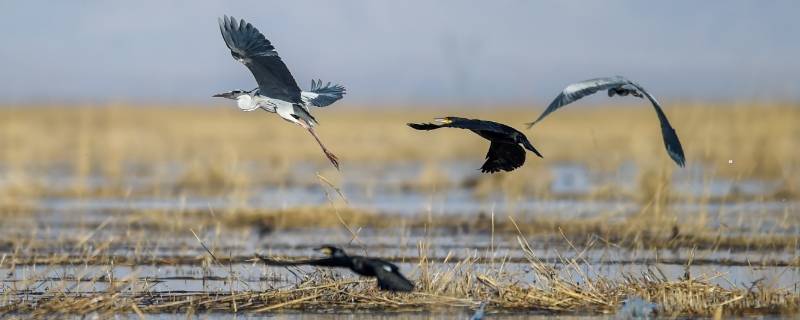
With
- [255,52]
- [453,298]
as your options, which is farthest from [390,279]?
[255,52]

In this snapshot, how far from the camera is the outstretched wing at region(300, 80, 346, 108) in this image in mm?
9805

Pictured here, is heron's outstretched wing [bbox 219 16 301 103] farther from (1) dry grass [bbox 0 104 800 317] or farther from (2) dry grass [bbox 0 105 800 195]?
(2) dry grass [bbox 0 105 800 195]

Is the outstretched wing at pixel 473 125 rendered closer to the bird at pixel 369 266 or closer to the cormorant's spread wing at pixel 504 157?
the cormorant's spread wing at pixel 504 157

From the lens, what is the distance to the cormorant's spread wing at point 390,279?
23.5 ft

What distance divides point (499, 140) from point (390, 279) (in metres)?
1.78

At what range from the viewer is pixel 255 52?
9141 mm

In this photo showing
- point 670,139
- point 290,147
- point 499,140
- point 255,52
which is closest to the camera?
point 670,139

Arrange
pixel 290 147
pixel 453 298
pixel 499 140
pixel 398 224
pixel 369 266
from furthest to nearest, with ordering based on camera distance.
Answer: pixel 290 147, pixel 398 224, pixel 499 140, pixel 453 298, pixel 369 266

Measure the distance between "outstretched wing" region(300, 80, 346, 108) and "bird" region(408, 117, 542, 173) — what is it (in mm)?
1570

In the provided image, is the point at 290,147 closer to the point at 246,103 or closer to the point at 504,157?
the point at 246,103

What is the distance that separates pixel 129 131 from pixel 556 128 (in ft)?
41.9

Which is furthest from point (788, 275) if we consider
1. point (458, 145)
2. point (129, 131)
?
A: point (129, 131)

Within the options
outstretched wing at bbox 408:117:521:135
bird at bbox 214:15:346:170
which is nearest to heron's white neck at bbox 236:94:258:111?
bird at bbox 214:15:346:170

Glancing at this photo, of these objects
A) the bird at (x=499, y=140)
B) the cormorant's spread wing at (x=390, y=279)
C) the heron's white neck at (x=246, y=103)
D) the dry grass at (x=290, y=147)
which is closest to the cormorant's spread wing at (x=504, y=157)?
the bird at (x=499, y=140)
